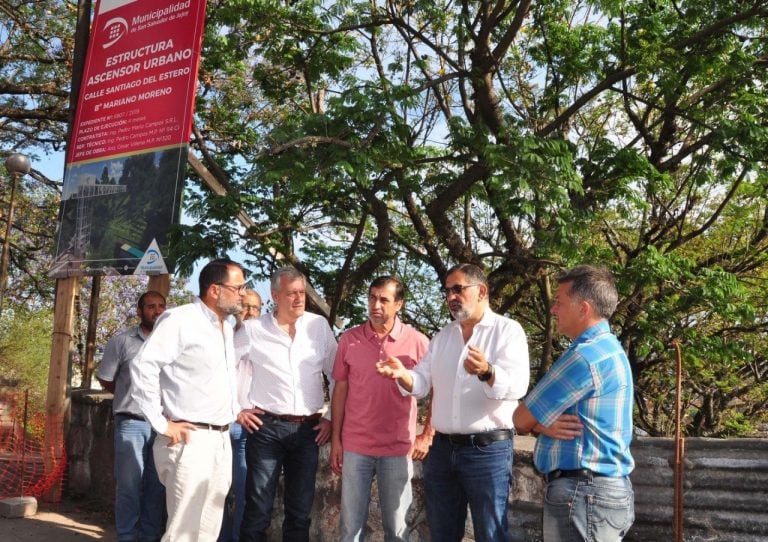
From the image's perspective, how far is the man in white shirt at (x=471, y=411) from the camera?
351 cm

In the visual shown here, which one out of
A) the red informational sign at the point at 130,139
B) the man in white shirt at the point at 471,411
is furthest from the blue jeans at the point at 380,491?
the red informational sign at the point at 130,139

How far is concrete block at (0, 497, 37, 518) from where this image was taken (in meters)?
6.29

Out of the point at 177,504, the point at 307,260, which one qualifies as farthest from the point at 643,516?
the point at 307,260

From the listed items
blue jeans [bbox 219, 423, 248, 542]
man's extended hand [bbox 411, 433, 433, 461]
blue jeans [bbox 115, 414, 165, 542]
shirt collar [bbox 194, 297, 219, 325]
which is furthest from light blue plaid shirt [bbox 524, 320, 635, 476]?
blue jeans [bbox 115, 414, 165, 542]

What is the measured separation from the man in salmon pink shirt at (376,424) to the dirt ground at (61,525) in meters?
2.54

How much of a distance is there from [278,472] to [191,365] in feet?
2.99

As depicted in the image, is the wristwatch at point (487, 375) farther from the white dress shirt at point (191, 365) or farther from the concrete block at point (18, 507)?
the concrete block at point (18, 507)

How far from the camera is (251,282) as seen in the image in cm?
999

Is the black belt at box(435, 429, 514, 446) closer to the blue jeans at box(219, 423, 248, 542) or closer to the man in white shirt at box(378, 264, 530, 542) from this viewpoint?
the man in white shirt at box(378, 264, 530, 542)

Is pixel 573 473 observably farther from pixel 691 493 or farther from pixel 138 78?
pixel 138 78

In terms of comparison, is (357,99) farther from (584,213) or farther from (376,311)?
(376,311)

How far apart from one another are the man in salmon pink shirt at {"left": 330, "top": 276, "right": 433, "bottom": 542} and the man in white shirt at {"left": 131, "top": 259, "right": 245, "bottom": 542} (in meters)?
0.62

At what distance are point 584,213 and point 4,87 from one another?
29.9 feet

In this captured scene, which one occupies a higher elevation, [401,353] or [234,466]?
[401,353]
